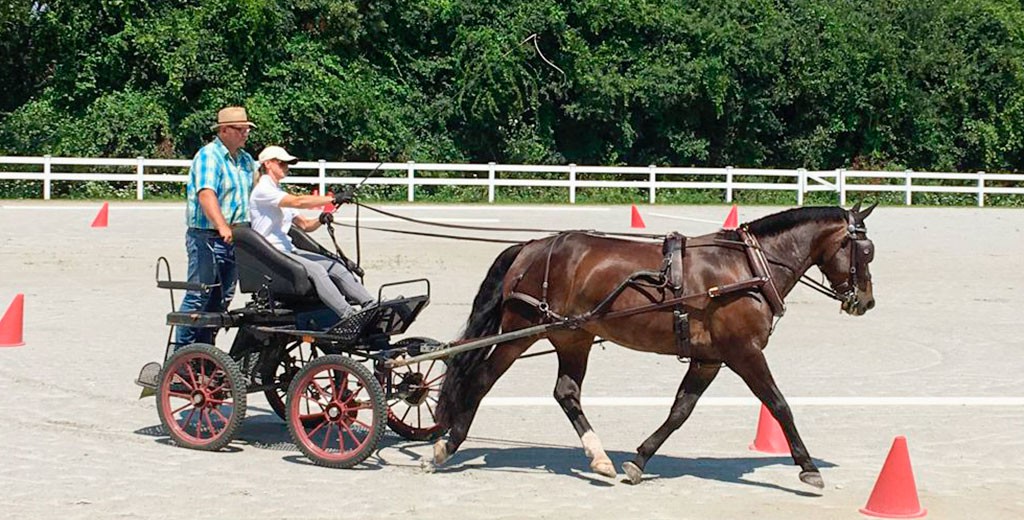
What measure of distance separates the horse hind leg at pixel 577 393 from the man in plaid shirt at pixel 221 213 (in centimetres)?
→ 228

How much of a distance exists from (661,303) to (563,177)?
93.5ft

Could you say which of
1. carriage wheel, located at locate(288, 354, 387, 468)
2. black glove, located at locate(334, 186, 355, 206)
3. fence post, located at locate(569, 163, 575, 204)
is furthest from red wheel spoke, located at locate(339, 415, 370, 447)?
fence post, located at locate(569, 163, 575, 204)

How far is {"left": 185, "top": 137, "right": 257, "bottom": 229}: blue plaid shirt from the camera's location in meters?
8.92

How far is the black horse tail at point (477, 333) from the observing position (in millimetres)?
8266

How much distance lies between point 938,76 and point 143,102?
2316 cm

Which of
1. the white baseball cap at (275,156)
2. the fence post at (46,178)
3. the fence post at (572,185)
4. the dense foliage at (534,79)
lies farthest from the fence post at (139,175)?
the white baseball cap at (275,156)

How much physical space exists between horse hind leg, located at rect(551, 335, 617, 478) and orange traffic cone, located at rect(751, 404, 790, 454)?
126 cm

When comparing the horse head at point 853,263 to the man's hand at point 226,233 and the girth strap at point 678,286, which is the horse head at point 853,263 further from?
the man's hand at point 226,233

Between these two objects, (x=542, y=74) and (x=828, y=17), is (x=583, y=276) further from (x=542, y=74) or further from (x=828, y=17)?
(x=828, y=17)

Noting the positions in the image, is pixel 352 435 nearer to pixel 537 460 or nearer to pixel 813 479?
pixel 537 460

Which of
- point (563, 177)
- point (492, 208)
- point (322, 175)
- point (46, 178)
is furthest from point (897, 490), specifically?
point (563, 177)

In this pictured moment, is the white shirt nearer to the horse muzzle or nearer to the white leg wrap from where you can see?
the white leg wrap

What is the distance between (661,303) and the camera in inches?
311

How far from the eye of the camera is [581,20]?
126ft
